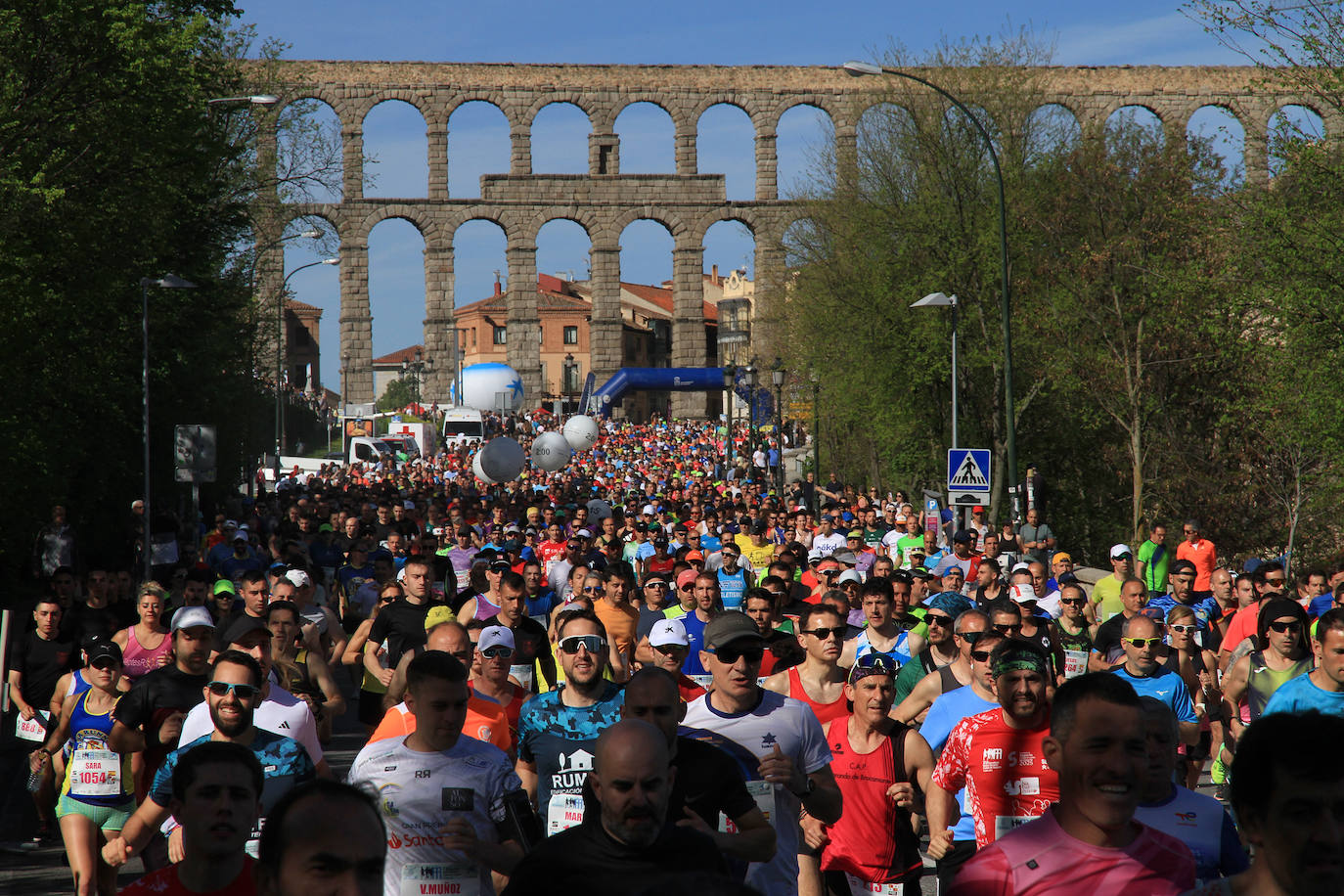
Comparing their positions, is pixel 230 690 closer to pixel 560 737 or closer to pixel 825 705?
pixel 560 737

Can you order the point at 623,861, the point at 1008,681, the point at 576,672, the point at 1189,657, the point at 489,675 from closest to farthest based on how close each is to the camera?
the point at 623,861
the point at 1008,681
the point at 576,672
the point at 489,675
the point at 1189,657

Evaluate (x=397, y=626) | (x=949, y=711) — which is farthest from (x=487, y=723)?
(x=397, y=626)

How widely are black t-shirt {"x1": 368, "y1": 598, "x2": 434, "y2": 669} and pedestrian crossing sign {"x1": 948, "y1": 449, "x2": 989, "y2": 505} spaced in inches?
538

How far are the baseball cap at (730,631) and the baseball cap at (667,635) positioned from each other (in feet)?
4.51

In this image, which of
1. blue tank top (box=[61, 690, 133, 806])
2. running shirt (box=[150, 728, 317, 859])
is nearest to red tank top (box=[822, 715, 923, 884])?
running shirt (box=[150, 728, 317, 859])

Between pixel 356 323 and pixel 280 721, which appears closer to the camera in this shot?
pixel 280 721

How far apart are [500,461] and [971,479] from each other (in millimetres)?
13799

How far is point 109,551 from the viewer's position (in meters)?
28.7

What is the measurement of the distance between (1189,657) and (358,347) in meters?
73.7

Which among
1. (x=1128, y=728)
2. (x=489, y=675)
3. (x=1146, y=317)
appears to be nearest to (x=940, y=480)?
(x=1146, y=317)

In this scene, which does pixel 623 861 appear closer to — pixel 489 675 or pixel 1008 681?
pixel 1008 681

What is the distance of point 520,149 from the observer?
81500mm

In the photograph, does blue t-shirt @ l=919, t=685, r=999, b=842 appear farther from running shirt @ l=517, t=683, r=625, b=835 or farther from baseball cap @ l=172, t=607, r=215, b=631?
baseball cap @ l=172, t=607, r=215, b=631

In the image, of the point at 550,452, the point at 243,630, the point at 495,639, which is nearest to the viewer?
the point at 495,639
